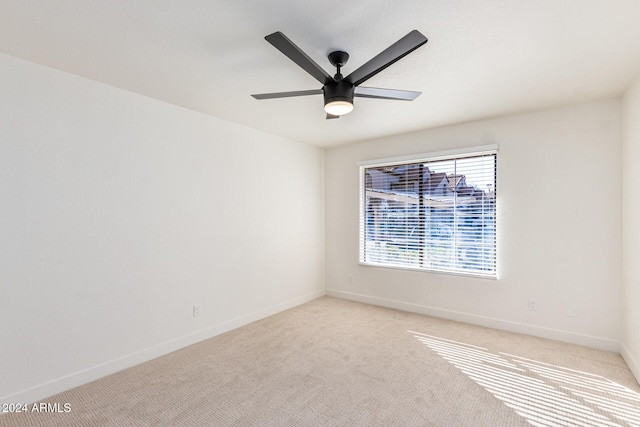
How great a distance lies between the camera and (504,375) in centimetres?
254

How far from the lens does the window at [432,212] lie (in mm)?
3705

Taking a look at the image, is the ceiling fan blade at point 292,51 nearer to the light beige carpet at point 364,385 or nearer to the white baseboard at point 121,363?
the light beige carpet at point 364,385

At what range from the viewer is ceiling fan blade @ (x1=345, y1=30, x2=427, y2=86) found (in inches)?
63.5

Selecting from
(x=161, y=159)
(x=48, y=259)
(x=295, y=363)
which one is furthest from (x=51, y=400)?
(x=161, y=159)

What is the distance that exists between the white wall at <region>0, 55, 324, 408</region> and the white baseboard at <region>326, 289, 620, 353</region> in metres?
1.57

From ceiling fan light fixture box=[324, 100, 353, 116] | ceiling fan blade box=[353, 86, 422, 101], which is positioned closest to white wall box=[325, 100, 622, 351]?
ceiling fan blade box=[353, 86, 422, 101]

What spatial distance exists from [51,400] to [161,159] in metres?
2.05

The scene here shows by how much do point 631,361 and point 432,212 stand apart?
7.33ft

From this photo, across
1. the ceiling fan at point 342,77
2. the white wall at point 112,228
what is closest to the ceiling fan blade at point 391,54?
the ceiling fan at point 342,77

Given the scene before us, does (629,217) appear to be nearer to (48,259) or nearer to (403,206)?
(403,206)

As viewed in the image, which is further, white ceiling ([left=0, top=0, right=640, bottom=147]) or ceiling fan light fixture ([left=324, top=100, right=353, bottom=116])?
ceiling fan light fixture ([left=324, top=100, right=353, bottom=116])

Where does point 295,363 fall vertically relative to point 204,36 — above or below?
below

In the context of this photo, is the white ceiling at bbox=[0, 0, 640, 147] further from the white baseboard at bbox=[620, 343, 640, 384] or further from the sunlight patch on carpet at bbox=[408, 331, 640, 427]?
the sunlight patch on carpet at bbox=[408, 331, 640, 427]

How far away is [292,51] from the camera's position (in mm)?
1708
